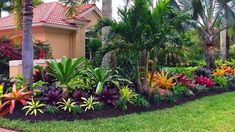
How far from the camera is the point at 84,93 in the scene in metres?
9.14

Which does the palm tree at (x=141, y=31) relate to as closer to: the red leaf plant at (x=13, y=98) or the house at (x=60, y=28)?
the red leaf plant at (x=13, y=98)

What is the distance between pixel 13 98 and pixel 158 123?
3714 mm

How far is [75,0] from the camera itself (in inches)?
468

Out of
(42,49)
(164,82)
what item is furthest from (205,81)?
(42,49)

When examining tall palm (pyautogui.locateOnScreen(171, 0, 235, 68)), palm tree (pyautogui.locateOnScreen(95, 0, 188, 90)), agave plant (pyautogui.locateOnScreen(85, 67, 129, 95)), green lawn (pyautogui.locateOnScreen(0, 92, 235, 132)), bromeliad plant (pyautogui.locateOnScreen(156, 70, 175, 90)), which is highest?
tall palm (pyautogui.locateOnScreen(171, 0, 235, 68))

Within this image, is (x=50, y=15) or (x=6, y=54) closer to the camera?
(x=6, y=54)

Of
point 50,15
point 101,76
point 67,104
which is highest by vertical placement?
point 50,15

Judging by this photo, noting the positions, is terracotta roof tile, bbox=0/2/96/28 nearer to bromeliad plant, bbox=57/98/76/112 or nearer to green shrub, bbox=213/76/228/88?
green shrub, bbox=213/76/228/88

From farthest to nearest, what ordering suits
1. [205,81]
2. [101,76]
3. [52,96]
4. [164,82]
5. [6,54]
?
[6,54] < [205,81] < [164,82] < [101,76] < [52,96]

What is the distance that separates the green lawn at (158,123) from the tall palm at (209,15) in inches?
311

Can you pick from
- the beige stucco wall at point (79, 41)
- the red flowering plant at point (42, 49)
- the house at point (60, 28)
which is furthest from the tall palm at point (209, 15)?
the beige stucco wall at point (79, 41)

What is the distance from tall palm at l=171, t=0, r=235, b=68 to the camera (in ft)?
55.3

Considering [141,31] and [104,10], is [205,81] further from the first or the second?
Answer: [104,10]

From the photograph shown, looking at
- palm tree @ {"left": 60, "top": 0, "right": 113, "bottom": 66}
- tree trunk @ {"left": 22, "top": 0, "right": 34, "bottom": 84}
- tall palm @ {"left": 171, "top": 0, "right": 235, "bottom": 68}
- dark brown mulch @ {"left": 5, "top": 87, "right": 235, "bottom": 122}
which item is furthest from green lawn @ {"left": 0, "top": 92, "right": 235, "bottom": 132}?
tall palm @ {"left": 171, "top": 0, "right": 235, "bottom": 68}
